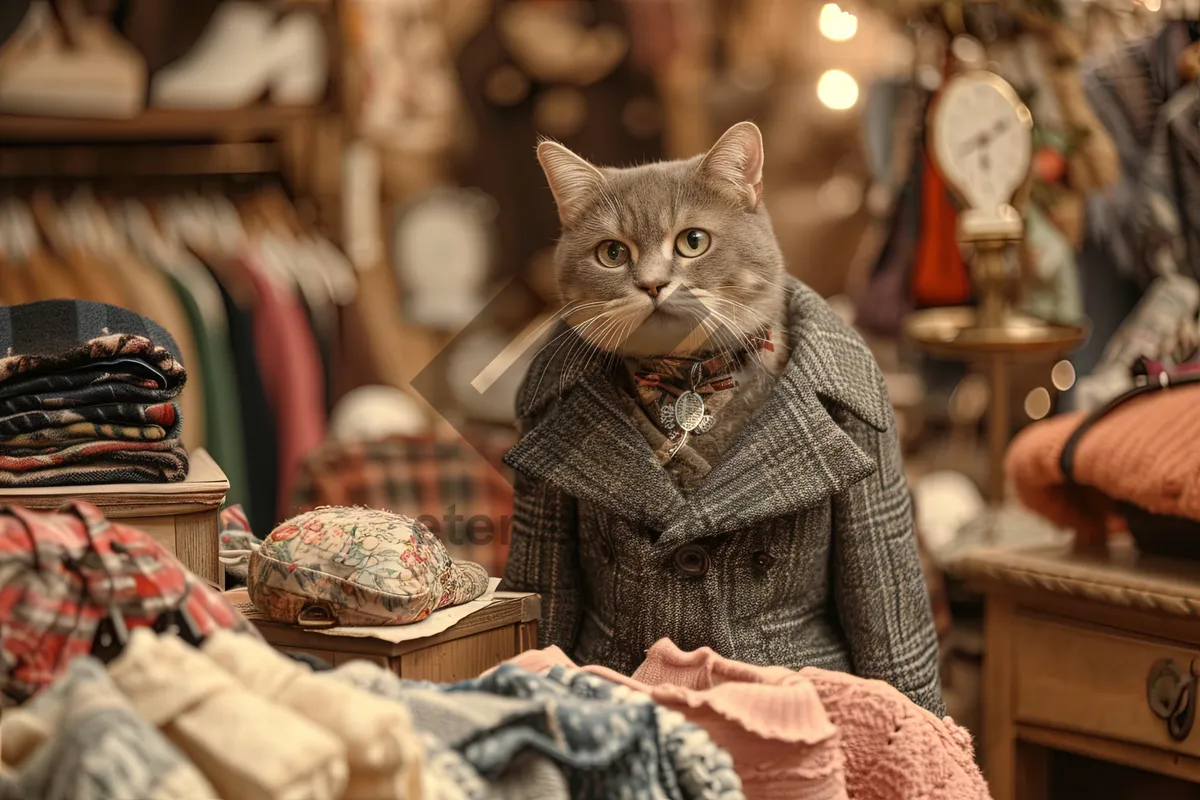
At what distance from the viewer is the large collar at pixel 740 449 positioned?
4.25ft

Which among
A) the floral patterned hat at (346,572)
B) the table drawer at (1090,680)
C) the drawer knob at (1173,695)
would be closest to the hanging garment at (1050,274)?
the table drawer at (1090,680)

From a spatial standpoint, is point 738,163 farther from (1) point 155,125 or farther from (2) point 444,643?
(1) point 155,125

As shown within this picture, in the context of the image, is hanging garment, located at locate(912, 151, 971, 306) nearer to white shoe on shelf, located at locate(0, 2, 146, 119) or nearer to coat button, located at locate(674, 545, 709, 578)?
coat button, located at locate(674, 545, 709, 578)

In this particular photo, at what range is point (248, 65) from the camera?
299 cm

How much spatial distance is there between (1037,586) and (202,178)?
2.20m

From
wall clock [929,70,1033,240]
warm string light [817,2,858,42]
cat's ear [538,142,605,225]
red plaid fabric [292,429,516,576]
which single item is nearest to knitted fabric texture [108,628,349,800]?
cat's ear [538,142,605,225]

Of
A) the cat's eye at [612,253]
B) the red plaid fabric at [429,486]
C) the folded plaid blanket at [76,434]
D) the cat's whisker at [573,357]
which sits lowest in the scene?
the red plaid fabric at [429,486]

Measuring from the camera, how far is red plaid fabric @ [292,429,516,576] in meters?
2.20

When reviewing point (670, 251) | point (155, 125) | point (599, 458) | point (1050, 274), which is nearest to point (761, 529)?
point (599, 458)

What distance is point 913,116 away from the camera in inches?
109

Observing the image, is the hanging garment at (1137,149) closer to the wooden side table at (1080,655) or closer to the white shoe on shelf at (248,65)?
the wooden side table at (1080,655)

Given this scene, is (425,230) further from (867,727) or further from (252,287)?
(867,727)

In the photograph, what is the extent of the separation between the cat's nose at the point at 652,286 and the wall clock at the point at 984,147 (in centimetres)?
101

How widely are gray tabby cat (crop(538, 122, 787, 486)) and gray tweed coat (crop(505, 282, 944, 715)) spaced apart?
0.14 ft
